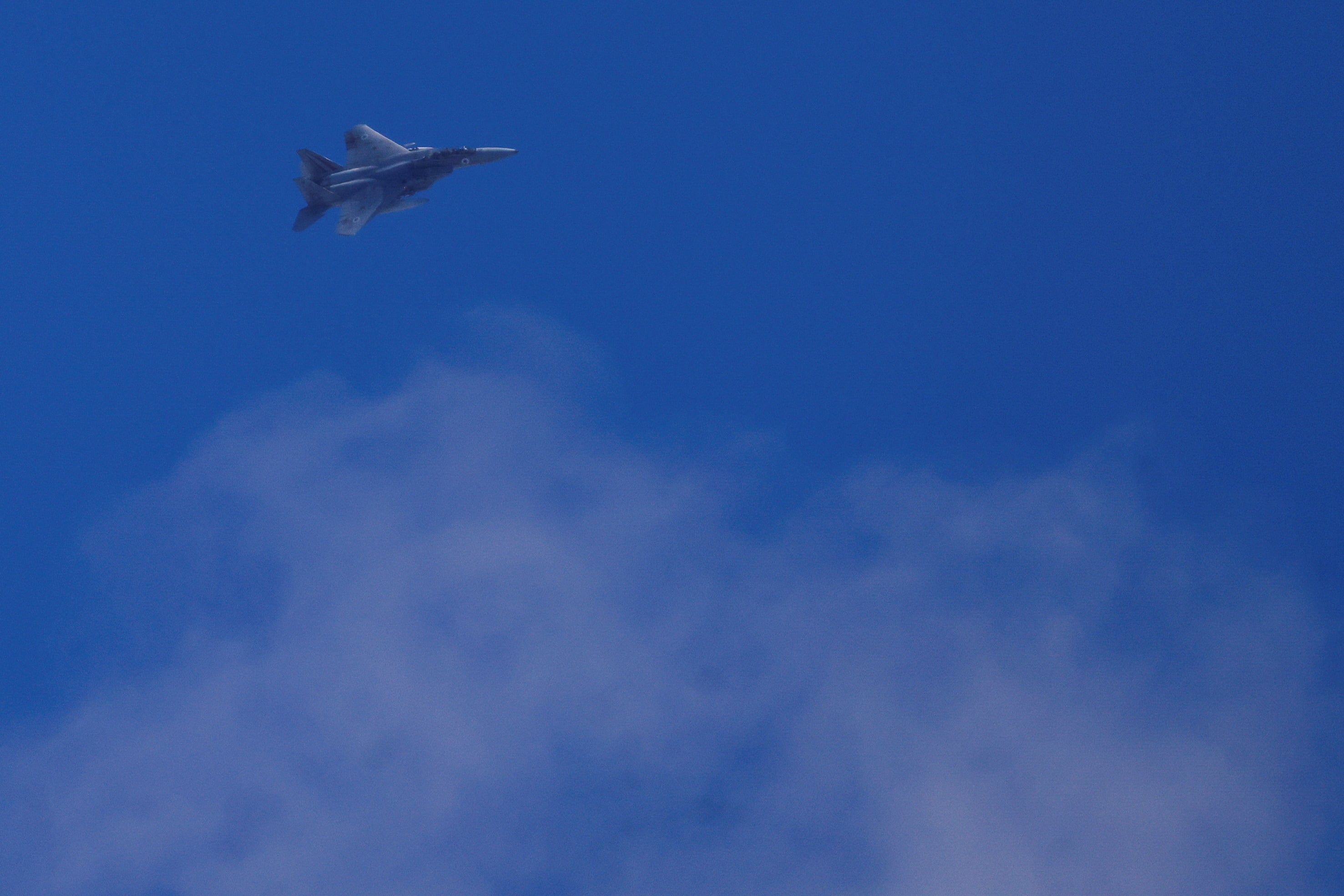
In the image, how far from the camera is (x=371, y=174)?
334ft

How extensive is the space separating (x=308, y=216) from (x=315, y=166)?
18.8 ft

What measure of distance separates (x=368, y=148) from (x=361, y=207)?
7637mm

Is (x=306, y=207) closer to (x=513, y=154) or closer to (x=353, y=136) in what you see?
(x=353, y=136)

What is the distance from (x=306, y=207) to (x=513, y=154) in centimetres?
2444

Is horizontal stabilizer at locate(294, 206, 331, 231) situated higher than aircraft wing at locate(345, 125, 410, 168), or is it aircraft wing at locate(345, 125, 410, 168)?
aircraft wing at locate(345, 125, 410, 168)

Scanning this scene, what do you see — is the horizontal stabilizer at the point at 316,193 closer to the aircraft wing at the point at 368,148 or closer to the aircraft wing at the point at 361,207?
the aircraft wing at the point at 361,207

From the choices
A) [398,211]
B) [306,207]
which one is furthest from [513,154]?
[306,207]

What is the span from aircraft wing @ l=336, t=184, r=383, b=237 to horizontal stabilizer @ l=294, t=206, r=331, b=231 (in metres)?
2.38

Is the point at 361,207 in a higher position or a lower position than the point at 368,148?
lower

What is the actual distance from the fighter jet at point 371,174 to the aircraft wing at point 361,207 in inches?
2.0

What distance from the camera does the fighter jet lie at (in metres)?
102

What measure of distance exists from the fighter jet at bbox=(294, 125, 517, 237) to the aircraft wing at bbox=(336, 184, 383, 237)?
52 millimetres

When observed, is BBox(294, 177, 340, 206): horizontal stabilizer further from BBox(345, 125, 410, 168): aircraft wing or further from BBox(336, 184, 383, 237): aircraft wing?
BBox(345, 125, 410, 168): aircraft wing

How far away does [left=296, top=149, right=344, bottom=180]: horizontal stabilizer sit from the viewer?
10162cm
